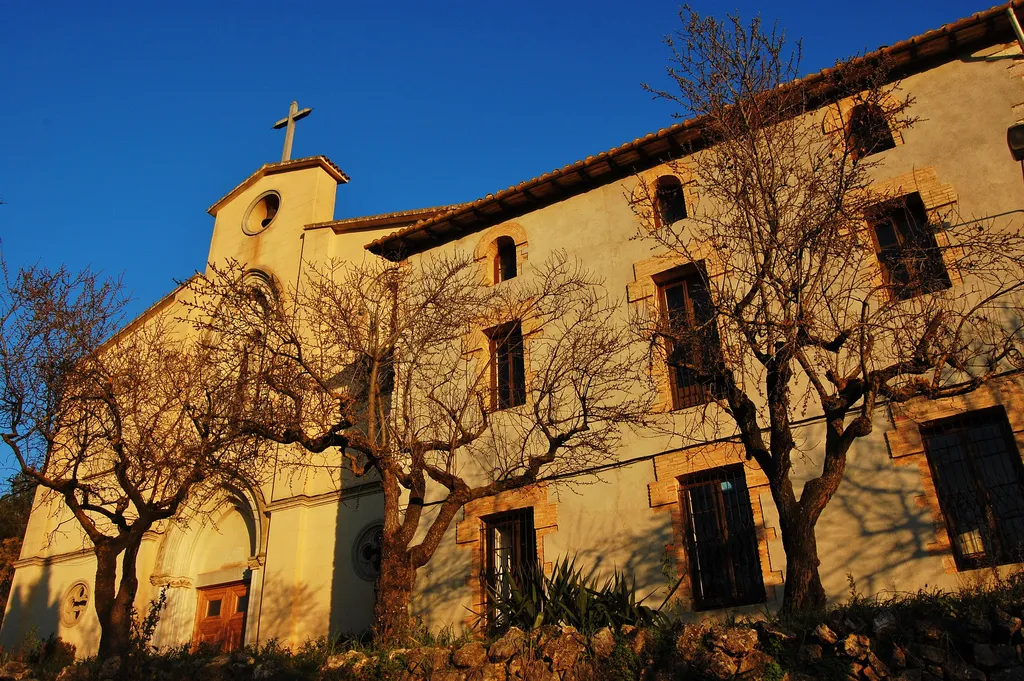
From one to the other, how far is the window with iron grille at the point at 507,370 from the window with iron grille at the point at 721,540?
3599mm

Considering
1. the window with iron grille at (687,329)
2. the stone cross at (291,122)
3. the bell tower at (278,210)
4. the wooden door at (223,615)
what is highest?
the stone cross at (291,122)

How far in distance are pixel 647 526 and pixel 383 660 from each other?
4.43 metres

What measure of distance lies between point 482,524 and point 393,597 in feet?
12.2

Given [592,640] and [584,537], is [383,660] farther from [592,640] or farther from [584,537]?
[584,537]

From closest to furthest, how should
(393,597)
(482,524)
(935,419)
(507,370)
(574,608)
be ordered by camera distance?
(574,608) → (393,597) → (935,419) → (482,524) → (507,370)

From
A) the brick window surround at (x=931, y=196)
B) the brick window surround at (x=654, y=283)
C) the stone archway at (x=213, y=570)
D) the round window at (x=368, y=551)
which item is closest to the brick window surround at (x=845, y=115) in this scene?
the brick window surround at (x=931, y=196)

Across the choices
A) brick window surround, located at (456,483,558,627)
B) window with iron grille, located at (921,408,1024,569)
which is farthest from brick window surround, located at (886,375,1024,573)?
brick window surround, located at (456,483,558,627)

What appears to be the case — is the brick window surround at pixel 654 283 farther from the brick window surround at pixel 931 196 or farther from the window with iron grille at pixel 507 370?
the brick window surround at pixel 931 196

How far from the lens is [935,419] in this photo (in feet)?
34.6

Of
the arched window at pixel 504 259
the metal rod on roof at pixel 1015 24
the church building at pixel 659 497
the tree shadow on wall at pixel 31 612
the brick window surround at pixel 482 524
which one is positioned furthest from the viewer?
the tree shadow on wall at pixel 31 612

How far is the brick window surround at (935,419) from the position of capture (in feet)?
32.6

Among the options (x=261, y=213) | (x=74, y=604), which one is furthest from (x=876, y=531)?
(x=74, y=604)

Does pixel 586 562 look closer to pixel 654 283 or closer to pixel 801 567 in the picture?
pixel 654 283

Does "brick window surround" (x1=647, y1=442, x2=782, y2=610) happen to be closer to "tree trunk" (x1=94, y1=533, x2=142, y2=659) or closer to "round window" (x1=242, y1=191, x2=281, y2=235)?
"tree trunk" (x1=94, y1=533, x2=142, y2=659)
